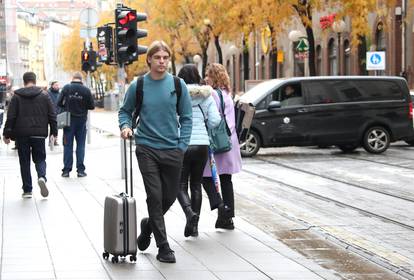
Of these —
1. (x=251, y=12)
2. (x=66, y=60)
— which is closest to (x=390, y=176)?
(x=251, y=12)

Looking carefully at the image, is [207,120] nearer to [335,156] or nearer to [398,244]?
[398,244]

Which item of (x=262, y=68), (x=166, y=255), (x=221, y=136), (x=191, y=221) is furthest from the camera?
(x=262, y=68)

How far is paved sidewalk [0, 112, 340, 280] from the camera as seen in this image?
27.7ft

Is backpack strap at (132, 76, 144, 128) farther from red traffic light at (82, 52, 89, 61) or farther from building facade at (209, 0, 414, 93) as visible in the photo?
red traffic light at (82, 52, 89, 61)

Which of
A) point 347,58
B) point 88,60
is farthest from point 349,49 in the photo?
point 88,60

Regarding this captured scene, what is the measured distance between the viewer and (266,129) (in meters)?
23.8

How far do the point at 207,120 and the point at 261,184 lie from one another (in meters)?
7.36

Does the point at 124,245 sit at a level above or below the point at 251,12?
below

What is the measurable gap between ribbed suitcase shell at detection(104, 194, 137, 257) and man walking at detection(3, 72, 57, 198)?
545cm

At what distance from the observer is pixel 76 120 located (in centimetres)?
1866

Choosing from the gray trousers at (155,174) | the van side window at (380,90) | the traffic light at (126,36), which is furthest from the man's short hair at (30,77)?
the van side window at (380,90)

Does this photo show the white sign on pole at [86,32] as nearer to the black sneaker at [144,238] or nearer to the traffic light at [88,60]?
the traffic light at [88,60]

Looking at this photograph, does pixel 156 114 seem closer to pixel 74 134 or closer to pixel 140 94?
pixel 140 94

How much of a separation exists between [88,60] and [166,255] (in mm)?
28344
